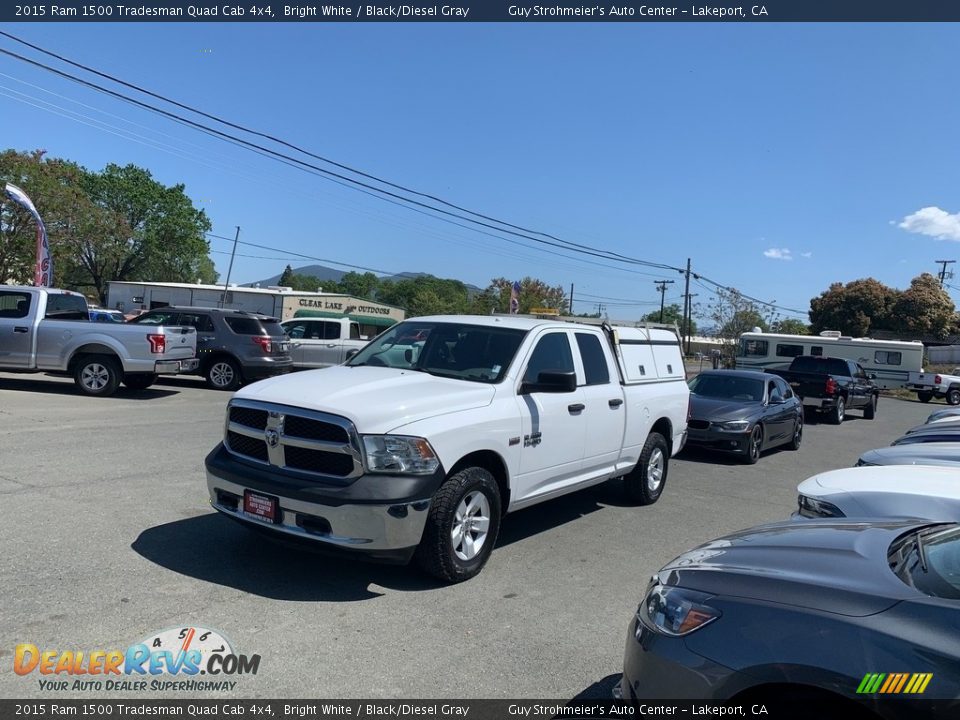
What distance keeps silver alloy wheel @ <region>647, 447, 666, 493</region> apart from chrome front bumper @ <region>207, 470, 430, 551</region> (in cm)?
385

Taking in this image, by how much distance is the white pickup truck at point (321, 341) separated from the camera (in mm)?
20062

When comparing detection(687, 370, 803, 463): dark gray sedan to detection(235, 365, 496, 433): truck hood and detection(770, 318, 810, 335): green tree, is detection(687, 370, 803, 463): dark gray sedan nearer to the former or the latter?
detection(235, 365, 496, 433): truck hood

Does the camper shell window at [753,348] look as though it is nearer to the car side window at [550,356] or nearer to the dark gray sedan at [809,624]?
the car side window at [550,356]

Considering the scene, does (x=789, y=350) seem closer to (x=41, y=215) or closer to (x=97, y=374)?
(x=97, y=374)

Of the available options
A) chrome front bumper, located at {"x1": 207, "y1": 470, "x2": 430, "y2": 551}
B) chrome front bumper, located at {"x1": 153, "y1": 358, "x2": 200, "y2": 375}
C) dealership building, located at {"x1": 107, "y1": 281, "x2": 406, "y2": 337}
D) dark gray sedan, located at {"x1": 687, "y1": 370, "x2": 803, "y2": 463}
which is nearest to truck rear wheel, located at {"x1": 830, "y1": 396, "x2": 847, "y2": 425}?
dark gray sedan, located at {"x1": 687, "y1": 370, "x2": 803, "y2": 463}

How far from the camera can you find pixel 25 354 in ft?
42.3

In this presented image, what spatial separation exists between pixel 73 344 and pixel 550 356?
422 inches

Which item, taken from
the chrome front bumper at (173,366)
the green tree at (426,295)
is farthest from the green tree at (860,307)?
the chrome front bumper at (173,366)

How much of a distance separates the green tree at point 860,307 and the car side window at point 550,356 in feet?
196

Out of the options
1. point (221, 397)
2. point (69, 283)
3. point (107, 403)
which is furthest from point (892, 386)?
point (69, 283)

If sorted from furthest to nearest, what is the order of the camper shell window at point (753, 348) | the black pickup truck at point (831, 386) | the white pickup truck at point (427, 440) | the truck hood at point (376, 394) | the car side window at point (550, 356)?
the camper shell window at point (753, 348) < the black pickup truck at point (831, 386) < the car side window at point (550, 356) < the truck hood at point (376, 394) < the white pickup truck at point (427, 440)

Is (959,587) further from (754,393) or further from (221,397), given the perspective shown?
(221,397)

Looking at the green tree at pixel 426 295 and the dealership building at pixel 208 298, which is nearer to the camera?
the dealership building at pixel 208 298

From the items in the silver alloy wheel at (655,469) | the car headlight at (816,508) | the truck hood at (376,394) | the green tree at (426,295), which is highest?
the green tree at (426,295)
